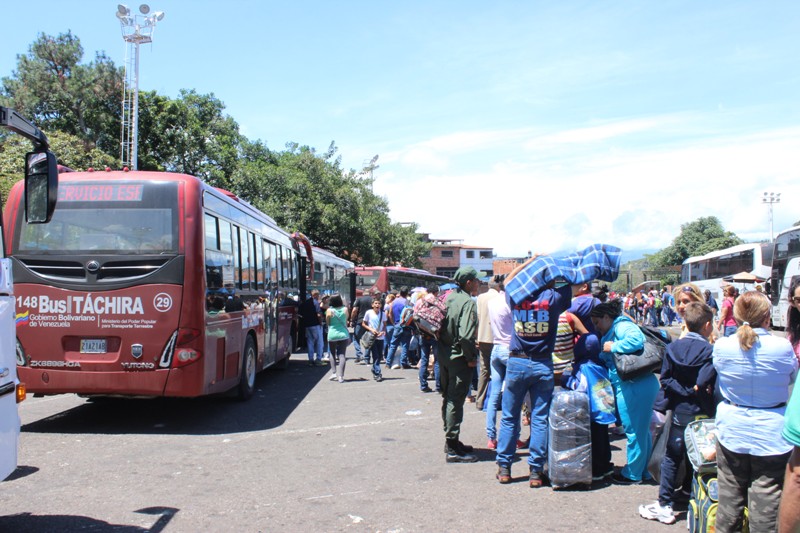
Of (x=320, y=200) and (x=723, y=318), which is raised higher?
(x=320, y=200)

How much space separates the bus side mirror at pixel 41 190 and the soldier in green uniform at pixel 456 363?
12.3 feet

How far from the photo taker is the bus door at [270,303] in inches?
478

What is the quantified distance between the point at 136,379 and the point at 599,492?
209 inches

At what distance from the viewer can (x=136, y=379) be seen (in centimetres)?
789

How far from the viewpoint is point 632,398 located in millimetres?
5957

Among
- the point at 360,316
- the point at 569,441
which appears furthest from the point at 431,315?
the point at 360,316

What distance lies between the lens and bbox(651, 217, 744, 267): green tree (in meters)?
70.8

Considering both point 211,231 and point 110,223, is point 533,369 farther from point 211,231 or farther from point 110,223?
point 110,223

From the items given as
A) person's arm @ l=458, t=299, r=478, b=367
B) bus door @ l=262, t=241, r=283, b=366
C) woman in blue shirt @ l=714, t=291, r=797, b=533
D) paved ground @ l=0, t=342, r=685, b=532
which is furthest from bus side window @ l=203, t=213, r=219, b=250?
woman in blue shirt @ l=714, t=291, r=797, b=533

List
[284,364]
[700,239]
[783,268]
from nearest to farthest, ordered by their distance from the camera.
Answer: [284,364] < [783,268] < [700,239]

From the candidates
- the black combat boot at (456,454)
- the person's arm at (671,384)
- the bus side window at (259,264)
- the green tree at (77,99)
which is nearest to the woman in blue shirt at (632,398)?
the person's arm at (671,384)

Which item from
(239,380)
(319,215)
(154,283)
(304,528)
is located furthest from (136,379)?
(319,215)

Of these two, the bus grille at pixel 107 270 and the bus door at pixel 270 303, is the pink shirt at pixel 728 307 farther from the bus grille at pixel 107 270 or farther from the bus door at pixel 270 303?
the bus grille at pixel 107 270

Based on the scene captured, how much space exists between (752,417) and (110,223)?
7104 millimetres
